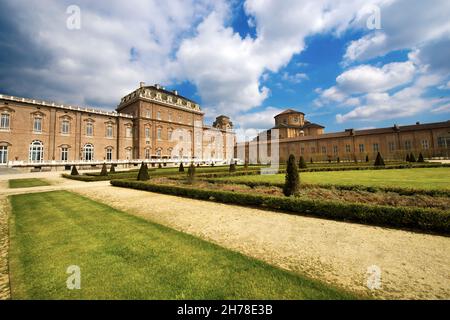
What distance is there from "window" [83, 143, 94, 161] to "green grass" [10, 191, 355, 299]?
34.4 meters

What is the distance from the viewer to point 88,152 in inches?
1358

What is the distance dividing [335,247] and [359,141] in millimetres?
45516

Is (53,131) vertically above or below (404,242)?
above

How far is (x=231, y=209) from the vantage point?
23.2 feet

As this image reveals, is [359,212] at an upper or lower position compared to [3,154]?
lower

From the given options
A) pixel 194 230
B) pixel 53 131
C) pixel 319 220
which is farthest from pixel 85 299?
pixel 53 131

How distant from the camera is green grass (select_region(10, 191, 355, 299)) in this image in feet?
8.12

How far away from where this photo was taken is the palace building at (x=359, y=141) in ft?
112

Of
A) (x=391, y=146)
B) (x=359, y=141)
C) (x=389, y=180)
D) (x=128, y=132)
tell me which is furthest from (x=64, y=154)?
(x=391, y=146)

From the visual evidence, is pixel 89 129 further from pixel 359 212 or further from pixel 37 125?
pixel 359 212

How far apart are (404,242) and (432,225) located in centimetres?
120

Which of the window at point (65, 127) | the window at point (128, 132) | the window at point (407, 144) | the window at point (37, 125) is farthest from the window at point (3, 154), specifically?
the window at point (407, 144)
